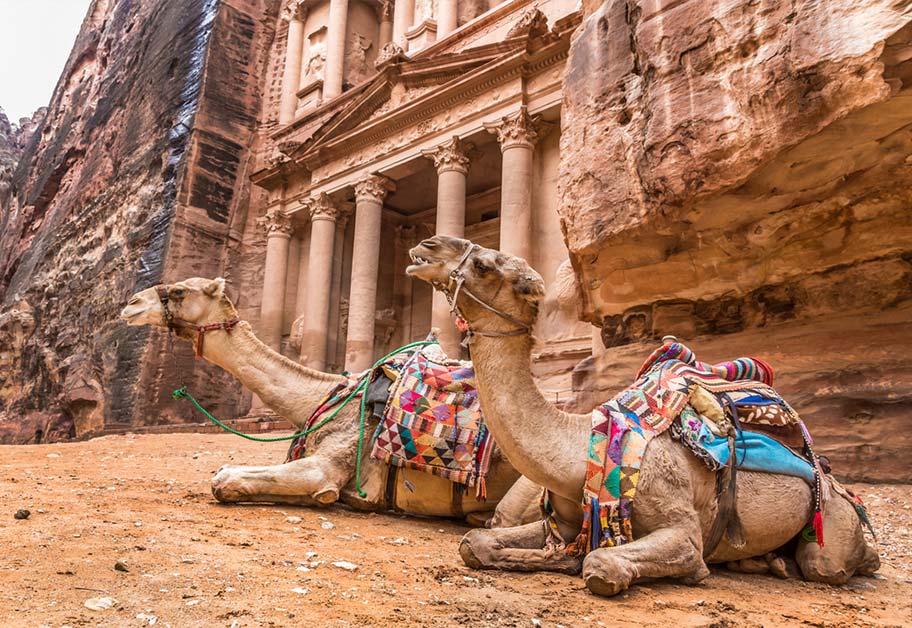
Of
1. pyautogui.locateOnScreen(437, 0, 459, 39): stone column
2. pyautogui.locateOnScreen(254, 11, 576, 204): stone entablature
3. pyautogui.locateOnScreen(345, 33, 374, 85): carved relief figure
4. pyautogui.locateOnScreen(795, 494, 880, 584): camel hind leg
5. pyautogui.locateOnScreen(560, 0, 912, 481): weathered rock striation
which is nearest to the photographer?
pyautogui.locateOnScreen(795, 494, 880, 584): camel hind leg

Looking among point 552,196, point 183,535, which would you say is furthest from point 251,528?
point 552,196

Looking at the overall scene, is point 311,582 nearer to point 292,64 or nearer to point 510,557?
point 510,557

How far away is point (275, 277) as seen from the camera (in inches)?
846

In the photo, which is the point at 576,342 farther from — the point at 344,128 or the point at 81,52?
the point at 81,52

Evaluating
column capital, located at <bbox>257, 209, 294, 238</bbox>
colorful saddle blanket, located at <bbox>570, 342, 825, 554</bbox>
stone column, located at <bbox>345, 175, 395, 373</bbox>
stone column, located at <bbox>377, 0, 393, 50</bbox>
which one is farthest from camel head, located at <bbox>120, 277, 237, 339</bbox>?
stone column, located at <bbox>377, 0, 393, 50</bbox>

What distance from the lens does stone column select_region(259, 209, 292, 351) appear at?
21.1m

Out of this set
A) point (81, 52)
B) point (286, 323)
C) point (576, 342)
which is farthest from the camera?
point (81, 52)

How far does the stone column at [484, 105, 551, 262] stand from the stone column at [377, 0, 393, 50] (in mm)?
12200

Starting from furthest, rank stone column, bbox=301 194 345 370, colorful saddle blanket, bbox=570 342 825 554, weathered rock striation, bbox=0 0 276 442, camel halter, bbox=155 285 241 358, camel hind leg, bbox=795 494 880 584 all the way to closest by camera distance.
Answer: weathered rock striation, bbox=0 0 276 442 → stone column, bbox=301 194 345 370 → camel halter, bbox=155 285 241 358 → camel hind leg, bbox=795 494 880 584 → colorful saddle blanket, bbox=570 342 825 554

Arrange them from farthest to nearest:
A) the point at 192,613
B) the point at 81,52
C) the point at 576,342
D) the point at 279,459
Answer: the point at 81,52 < the point at 576,342 < the point at 279,459 < the point at 192,613

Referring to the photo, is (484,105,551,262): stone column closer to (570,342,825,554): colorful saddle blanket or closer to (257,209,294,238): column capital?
(257,209,294,238): column capital

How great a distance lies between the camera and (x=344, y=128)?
19.8 metres

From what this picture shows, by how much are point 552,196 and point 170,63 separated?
1829 centimetres

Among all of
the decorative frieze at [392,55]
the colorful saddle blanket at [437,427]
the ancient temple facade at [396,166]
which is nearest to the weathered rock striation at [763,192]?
the colorful saddle blanket at [437,427]
